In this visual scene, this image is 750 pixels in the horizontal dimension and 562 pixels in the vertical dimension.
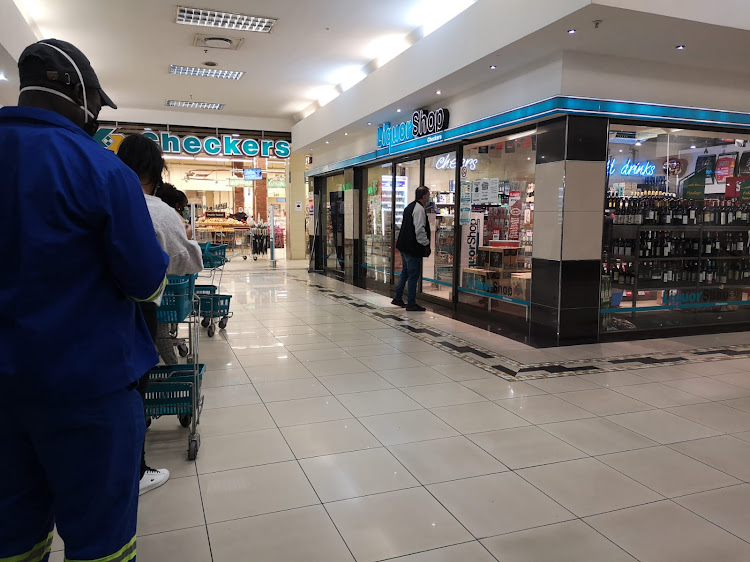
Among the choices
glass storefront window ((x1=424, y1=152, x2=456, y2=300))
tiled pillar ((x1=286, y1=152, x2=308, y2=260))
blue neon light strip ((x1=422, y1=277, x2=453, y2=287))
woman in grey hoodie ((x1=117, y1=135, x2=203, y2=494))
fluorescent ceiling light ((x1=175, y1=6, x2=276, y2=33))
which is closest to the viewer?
woman in grey hoodie ((x1=117, y1=135, x2=203, y2=494))

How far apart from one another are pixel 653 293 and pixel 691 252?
2.25 feet

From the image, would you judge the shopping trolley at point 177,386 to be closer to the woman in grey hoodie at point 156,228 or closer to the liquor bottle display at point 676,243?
the woman in grey hoodie at point 156,228

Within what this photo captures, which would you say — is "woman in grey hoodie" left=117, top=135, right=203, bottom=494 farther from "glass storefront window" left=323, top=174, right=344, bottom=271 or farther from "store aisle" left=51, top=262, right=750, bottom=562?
"glass storefront window" left=323, top=174, right=344, bottom=271

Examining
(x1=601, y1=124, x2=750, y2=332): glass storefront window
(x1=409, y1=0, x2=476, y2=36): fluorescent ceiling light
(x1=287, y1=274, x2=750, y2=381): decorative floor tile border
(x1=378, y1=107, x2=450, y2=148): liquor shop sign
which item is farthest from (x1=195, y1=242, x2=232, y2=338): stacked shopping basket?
(x1=601, y1=124, x2=750, y2=332): glass storefront window

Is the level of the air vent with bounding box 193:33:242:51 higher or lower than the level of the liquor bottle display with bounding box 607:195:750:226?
higher

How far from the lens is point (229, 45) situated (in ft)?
25.5

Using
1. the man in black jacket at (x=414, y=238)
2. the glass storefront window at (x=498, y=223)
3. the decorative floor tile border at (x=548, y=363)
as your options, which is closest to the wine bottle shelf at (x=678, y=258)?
the glass storefront window at (x=498, y=223)

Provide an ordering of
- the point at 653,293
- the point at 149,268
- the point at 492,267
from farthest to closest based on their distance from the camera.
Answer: the point at 492,267 → the point at 653,293 → the point at 149,268

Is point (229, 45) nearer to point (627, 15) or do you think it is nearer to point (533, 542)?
point (627, 15)

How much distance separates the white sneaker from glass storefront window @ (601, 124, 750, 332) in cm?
458

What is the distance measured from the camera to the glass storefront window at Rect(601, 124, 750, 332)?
5.67 metres

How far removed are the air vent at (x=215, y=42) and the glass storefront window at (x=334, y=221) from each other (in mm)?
4143

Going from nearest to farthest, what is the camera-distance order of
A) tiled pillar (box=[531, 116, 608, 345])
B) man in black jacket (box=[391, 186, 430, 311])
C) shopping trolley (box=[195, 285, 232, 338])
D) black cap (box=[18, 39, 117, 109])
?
black cap (box=[18, 39, 117, 109])
tiled pillar (box=[531, 116, 608, 345])
shopping trolley (box=[195, 285, 232, 338])
man in black jacket (box=[391, 186, 430, 311])

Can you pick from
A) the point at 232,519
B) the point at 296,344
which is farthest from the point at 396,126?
the point at 232,519
